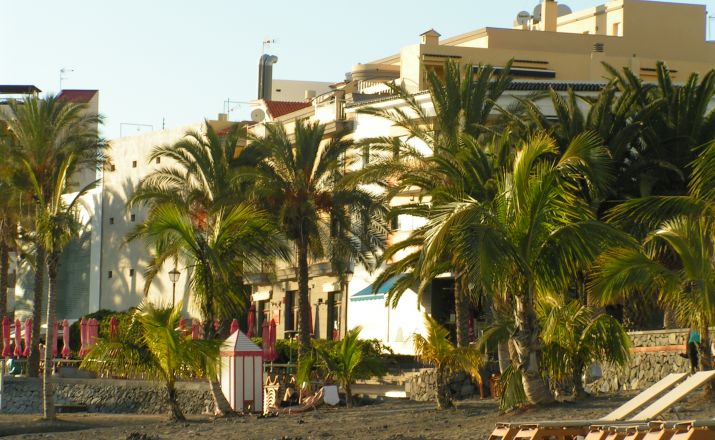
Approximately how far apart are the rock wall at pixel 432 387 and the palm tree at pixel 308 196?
7372mm

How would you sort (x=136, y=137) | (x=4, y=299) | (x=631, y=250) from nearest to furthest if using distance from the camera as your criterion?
(x=631, y=250) < (x=4, y=299) < (x=136, y=137)

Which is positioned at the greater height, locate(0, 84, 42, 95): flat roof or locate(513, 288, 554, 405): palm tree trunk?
locate(0, 84, 42, 95): flat roof

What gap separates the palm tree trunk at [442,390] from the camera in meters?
24.6

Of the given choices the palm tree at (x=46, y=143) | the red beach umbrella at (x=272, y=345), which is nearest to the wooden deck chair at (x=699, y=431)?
the red beach umbrella at (x=272, y=345)

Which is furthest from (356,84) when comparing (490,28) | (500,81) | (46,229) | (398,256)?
(46,229)

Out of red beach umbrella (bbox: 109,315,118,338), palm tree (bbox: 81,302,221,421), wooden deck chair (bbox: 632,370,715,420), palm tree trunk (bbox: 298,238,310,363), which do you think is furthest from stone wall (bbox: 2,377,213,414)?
wooden deck chair (bbox: 632,370,715,420)

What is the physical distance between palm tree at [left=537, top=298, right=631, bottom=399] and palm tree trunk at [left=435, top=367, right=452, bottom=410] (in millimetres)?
2746

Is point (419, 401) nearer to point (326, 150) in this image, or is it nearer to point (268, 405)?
point (268, 405)

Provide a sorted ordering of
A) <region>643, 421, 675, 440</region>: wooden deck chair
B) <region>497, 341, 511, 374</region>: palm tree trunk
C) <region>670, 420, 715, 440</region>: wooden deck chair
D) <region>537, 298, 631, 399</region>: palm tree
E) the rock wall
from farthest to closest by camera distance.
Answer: the rock wall
<region>497, 341, 511, 374</region>: palm tree trunk
<region>537, 298, 631, 399</region>: palm tree
<region>643, 421, 675, 440</region>: wooden deck chair
<region>670, 420, 715, 440</region>: wooden deck chair

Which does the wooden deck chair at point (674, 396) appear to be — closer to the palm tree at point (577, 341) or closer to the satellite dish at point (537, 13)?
the palm tree at point (577, 341)

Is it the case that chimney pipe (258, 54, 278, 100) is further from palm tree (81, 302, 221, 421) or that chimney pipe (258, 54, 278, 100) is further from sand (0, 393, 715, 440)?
palm tree (81, 302, 221, 421)

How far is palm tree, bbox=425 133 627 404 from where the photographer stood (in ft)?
66.5

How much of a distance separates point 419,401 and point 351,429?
784cm

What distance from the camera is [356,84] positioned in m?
57.4
